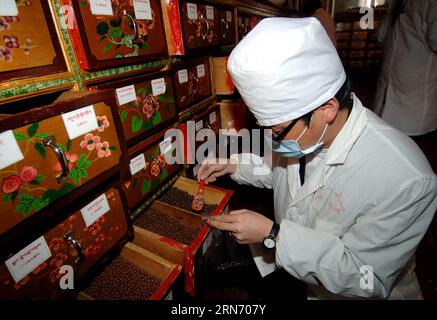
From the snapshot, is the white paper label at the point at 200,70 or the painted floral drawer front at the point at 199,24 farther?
the white paper label at the point at 200,70

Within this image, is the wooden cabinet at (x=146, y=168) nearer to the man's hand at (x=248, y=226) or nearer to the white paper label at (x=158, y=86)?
the white paper label at (x=158, y=86)

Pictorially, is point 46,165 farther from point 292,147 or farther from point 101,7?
point 292,147

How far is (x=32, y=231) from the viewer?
2.45 ft

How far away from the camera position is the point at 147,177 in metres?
1.38

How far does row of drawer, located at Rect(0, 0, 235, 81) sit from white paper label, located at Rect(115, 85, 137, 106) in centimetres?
11

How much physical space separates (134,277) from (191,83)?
3.91ft

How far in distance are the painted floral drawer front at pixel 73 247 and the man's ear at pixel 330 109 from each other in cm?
91

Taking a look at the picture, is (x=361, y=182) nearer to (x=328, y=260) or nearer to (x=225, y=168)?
(x=328, y=260)

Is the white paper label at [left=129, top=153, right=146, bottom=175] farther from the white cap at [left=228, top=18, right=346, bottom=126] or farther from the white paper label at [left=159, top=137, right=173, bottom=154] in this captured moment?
the white cap at [left=228, top=18, right=346, bottom=126]

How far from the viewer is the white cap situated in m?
0.91

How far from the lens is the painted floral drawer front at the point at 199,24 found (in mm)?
1392

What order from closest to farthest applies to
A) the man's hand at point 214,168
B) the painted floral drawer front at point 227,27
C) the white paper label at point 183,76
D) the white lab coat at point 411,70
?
1. the white paper label at point 183,76
2. the man's hand at point 214,168
3. the painted floral drawer front at point 227,27
4. the white lab coat at point 411,70

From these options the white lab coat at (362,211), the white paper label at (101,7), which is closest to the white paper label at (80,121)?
the white paper label at (101,7)
